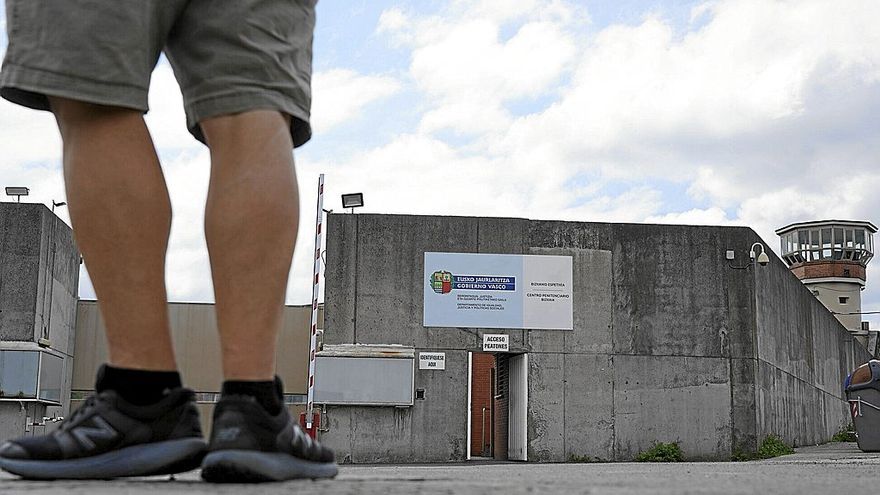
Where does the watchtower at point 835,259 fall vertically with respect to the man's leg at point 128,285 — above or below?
above

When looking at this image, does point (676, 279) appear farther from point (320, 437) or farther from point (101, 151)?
point (101, 151)

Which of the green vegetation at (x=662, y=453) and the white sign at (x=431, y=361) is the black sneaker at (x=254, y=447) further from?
the green vegetation at (x=662, y=453)

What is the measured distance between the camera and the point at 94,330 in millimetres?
19812

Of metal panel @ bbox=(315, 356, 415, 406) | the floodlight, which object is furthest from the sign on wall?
the floodlight

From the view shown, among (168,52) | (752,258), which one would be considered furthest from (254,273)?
(752,258)

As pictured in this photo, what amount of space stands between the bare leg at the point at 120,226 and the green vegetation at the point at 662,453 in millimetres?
15618

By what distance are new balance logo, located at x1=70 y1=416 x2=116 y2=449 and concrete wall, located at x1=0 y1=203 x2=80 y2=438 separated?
15876 mm

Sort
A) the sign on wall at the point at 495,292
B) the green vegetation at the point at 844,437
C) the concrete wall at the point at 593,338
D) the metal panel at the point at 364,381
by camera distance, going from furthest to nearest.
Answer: the green vegetation at the point at 844,437
the sign on wall at the point at 495,292
the concrete wall at the point at 593,338
the metal panel at the point at 364,381

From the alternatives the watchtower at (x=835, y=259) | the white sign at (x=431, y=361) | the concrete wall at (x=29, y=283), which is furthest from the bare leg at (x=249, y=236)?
the watchtower at (x=835, y=259)

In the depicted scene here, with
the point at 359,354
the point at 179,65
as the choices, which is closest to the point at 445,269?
the point at 359,354

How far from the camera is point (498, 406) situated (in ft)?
62.7

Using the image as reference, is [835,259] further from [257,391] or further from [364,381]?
[257,391]

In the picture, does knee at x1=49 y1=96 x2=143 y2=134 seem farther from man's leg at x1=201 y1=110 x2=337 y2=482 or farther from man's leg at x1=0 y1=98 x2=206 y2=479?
man's leg at x1=201 y1=110 x2=337 y2=482

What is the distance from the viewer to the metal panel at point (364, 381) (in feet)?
53.7
